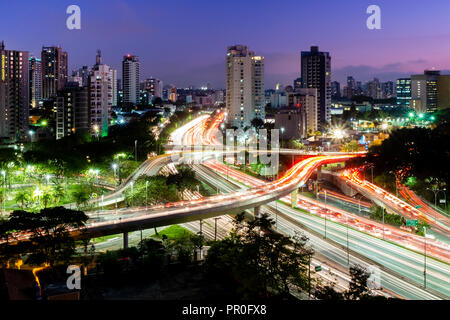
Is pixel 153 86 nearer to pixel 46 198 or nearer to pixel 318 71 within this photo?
pixel 318 71

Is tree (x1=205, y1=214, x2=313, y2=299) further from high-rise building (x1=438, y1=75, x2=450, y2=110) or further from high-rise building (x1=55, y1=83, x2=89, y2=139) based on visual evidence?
high-rise building (x1=438, y1=75, x2=450, y2=110)

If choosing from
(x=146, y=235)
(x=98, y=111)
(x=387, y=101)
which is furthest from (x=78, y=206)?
(x=387, y=101)

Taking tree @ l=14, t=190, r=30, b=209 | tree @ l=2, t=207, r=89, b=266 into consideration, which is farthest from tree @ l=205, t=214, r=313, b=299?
tree @ l=14, t=190, r=30, b=209

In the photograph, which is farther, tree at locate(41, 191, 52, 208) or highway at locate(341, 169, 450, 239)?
highway at locate(341, 169, 450, 239)

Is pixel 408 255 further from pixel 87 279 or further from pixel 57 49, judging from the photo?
pixel 57 49

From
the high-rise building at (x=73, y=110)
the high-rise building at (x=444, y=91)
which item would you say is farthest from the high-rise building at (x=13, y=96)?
the high-rise building at (x=444, y=91)
